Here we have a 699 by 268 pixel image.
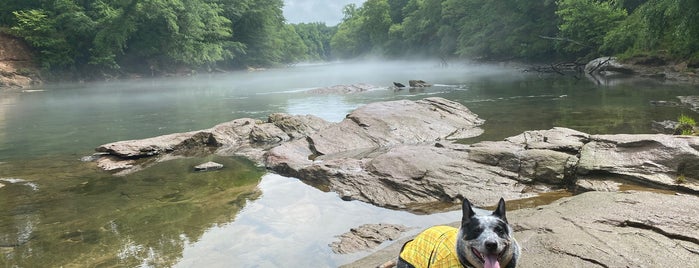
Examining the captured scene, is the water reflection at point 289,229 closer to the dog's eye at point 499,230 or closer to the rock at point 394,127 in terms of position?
the dog's eye at point 499,230

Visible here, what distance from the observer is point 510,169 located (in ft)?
30.0

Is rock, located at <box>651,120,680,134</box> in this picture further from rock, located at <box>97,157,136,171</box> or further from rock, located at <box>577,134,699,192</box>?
rock, located at <box>97,157,136,171</box>

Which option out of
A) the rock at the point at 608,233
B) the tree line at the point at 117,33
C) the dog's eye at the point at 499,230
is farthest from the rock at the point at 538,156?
the tree line at the point at 117,33

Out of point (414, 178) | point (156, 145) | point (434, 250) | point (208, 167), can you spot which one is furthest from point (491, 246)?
point (156, 145)

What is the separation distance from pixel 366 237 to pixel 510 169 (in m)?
3.95

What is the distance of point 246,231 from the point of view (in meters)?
7.26

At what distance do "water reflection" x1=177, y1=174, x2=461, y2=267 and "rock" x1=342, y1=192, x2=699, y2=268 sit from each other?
0.90 m

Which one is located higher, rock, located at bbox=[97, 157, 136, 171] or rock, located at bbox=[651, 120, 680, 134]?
rock, located at bbox=[651, 120, 680, 134]

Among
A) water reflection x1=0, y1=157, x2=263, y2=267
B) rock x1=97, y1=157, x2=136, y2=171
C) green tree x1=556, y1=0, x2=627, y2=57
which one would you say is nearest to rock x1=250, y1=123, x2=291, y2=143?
water reflection x1=0, y1=157, x2=263, y2=267

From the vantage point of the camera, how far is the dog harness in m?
3.69

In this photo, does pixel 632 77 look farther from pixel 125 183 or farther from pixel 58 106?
pixel 58 106

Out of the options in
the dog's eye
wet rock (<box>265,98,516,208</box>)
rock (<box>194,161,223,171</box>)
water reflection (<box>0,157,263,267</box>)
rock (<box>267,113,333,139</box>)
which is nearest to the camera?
the dog's eye

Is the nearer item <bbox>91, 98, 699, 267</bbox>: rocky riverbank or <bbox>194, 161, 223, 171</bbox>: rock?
<bbox>91, 98, 699, 267</bbox>: rocky riverbank

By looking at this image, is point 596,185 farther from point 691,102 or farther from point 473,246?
point 691,102
